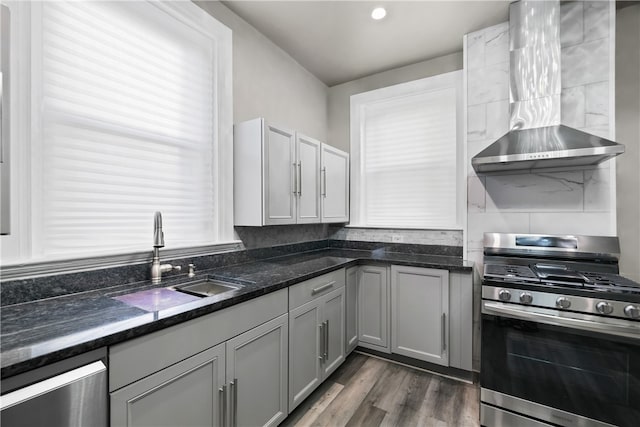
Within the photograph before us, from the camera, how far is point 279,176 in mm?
2248

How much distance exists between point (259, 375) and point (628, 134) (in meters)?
3.10

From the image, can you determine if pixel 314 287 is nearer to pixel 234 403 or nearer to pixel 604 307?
pixel 234 403

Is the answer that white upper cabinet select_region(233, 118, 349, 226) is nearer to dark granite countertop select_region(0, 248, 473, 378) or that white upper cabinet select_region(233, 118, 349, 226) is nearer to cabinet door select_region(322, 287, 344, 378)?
dark granite countertop select_region(0, 248, 473, 378)

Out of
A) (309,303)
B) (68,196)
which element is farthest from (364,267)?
(68,196)

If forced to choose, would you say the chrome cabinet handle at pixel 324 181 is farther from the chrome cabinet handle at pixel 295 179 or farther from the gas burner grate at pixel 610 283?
the gas burner grate at pixel 610 283

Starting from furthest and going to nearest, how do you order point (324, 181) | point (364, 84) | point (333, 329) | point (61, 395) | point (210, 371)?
point (364, 84) < point (324, 181) < point (333, 329) < point (210, 371) < point (61, 395)

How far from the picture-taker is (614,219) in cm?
205

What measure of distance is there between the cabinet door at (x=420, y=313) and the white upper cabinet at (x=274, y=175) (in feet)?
3.24

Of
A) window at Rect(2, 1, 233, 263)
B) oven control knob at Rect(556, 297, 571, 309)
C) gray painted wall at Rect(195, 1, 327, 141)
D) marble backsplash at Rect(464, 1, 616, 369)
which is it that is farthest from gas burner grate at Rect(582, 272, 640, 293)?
gray painted wall at Rect(195, 1, 327, 141)

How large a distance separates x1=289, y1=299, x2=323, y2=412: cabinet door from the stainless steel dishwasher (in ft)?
3.30

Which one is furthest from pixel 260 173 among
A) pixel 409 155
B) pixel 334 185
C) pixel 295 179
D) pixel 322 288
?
pixel 409 155

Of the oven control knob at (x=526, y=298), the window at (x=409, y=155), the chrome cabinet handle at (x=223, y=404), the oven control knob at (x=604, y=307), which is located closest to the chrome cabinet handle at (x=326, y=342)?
the chrome cabinet handle at (x=223, y=404)

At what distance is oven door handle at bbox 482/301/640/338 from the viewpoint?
142 centimetres

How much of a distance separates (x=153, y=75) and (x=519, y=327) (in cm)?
267
